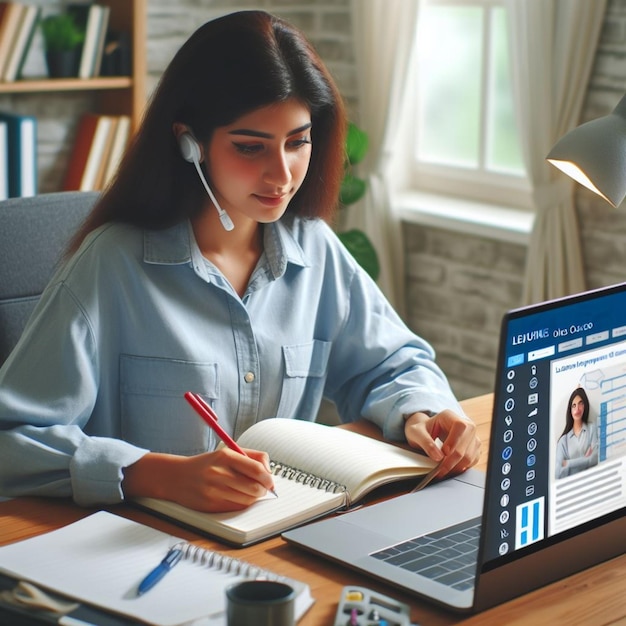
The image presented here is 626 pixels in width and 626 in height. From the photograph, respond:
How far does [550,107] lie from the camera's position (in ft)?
9.72

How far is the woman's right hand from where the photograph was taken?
1.30 metres

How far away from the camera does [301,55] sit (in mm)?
1599

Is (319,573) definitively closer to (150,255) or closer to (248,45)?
(150,255)

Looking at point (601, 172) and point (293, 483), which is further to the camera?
point (293, 483)

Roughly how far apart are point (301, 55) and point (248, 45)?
89 mm

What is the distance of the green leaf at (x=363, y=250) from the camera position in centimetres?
332

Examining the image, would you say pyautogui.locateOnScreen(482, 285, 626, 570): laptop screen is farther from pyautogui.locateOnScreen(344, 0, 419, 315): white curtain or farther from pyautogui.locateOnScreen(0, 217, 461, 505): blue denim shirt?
pyautogui.locateOnScreen(344, 0, 419, 315): white curtain

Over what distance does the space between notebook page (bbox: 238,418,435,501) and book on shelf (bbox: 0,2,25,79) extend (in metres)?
1.74

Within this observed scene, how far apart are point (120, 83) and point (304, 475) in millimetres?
1958

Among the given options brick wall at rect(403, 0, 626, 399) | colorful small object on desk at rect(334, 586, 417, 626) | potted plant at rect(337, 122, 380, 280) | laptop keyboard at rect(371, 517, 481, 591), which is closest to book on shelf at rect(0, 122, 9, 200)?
potted plant at rect(337, 122, 380, 280)

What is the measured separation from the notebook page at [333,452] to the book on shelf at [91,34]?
180 cm

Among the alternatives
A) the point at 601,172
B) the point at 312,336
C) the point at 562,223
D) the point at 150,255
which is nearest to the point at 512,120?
the point at 562,223

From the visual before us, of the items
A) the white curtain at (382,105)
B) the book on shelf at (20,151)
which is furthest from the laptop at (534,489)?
the white curtain at (382,105)

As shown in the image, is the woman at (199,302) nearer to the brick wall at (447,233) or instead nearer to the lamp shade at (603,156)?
the lamp shade at (603,156)
